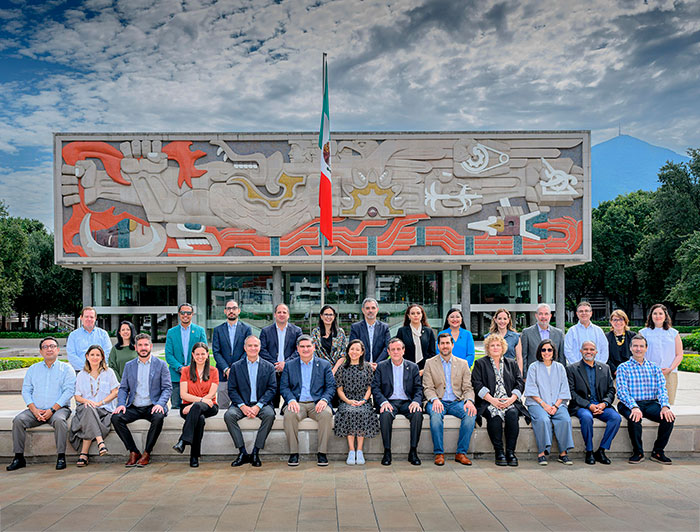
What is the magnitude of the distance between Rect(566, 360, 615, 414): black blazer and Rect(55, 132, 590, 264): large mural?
735 inches

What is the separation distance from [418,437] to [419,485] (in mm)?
952

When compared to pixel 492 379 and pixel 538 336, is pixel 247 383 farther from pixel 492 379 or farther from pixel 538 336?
pixel 538 336

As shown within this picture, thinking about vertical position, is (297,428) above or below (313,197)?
below

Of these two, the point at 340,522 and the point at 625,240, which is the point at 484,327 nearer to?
the point at 625,240

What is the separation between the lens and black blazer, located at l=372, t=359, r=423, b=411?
23.7ft

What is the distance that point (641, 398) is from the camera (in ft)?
23.5

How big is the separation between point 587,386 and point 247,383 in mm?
4446

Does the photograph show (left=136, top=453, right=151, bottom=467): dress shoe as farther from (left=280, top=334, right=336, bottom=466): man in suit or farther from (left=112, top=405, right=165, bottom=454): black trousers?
(left=280, top=334, right=336, bottom=466): man in suit

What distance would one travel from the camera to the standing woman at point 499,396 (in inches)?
267

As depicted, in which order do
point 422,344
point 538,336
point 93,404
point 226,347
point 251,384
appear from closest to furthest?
point 93,404 < point 251,384 < point 422,344 < point 226,347 < point 538,336

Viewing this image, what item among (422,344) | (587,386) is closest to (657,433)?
(587,386)

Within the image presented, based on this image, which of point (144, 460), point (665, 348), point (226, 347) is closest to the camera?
point (144, 460)

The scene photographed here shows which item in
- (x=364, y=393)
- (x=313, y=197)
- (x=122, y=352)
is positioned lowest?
(x=364, y=393)

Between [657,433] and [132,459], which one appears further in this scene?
[657,433]
